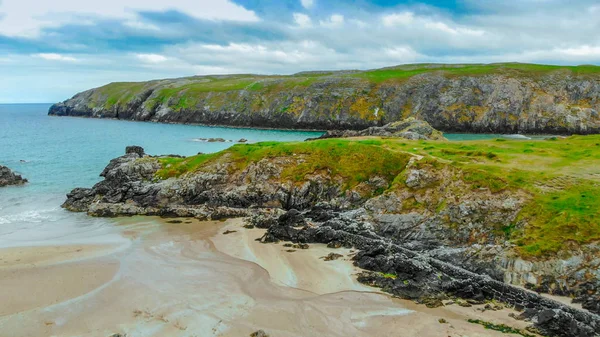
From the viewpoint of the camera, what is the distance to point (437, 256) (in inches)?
1007

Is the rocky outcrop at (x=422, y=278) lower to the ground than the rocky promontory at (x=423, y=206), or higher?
lower

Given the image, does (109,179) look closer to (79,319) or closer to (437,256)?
(79,319)

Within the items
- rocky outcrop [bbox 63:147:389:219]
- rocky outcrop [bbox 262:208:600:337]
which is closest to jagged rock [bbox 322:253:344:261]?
rocky outcrop [bbox 262:208:600:337]

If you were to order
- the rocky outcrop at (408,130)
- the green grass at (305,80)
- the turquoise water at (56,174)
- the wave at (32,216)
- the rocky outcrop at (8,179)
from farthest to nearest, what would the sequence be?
1. the green grass at (305,80)
2. the rocky outcrop at (408,130)
3. the rocky outcrop at (8,179)
4. the wave at (32,216)
5. the turquoise water at (56,174)

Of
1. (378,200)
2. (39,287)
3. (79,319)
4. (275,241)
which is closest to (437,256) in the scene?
(378,200)

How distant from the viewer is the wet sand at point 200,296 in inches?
737

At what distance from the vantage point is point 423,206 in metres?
30.1

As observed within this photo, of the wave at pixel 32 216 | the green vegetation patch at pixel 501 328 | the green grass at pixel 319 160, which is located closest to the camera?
the green vegetation patch at pixel 501 328

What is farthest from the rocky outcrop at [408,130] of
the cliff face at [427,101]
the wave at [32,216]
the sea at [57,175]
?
the cliff face at [427,101]

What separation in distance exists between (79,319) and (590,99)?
129850 mm

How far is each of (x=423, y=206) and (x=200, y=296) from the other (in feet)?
55.4

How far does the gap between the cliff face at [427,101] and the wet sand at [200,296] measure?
337ft

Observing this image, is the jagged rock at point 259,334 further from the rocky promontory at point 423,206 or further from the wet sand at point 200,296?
the rocky promontory at point 423,206

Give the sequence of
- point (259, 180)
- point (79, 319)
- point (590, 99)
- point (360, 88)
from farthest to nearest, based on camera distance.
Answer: point (360, 88)
point (590, 99)
point (259, 180)
point (79, 319)
